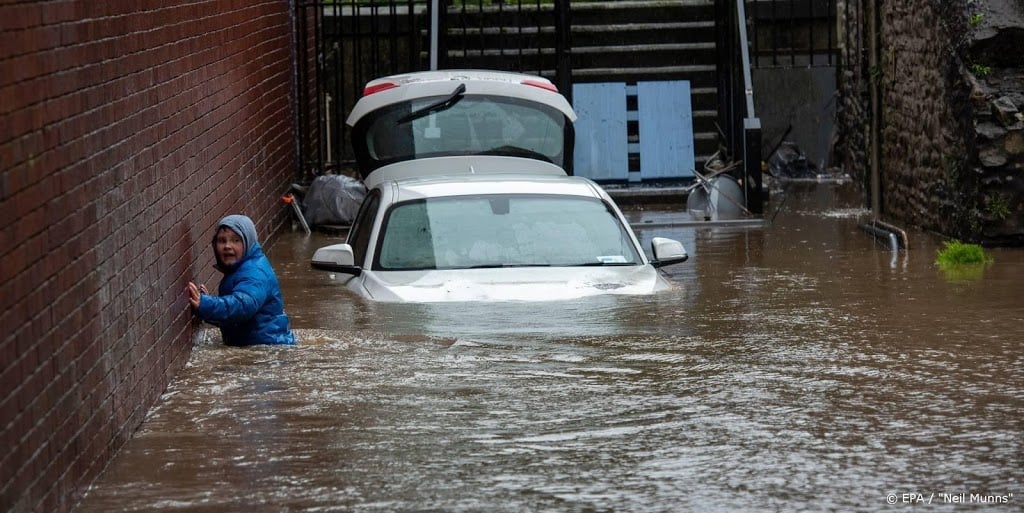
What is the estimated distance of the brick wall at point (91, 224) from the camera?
5164 millimetres

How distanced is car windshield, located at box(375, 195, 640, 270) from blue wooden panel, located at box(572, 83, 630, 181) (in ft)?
27.6

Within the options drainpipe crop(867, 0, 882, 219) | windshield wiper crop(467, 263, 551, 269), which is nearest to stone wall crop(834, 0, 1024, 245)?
drainpipe crop(867, 0, 882, 219)

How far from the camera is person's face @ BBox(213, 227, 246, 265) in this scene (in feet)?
28.1

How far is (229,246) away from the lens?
8.58 m

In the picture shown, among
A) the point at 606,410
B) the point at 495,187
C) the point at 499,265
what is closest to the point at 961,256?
the point at 495,187

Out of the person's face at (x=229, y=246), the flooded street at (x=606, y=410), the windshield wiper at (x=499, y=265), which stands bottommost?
the flooded street at (x=606, y=410)

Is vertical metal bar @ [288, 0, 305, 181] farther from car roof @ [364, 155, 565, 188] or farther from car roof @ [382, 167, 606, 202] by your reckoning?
car roof @ [382, 167, 606, 202]

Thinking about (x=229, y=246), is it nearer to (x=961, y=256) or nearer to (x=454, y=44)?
(x=961, y=256)

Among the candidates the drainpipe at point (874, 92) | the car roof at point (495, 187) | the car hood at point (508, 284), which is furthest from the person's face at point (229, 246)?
the drainpipe at point (874, 92)

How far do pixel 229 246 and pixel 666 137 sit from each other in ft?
36.2

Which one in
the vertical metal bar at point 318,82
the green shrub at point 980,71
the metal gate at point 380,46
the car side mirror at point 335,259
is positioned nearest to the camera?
the car side mirror at point 335,259

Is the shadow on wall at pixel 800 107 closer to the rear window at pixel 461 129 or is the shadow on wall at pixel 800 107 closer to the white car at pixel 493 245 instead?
the rear window at pixel 461 129

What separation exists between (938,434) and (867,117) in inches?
473

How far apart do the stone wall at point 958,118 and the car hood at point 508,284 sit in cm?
498
